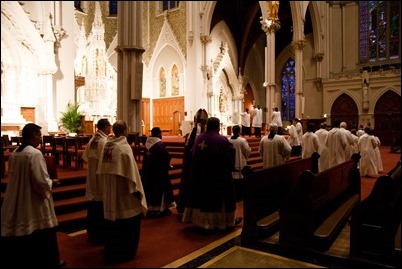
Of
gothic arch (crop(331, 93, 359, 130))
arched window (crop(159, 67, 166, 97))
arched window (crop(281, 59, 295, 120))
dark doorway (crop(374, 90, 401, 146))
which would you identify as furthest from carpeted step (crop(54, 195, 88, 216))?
arched window (crop(281, 59, 295, 120))

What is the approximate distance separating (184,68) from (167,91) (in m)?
1.98

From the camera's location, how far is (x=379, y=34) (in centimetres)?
2077

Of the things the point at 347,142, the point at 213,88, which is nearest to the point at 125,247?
the point at 347,142

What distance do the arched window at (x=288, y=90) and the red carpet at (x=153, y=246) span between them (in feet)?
69.8

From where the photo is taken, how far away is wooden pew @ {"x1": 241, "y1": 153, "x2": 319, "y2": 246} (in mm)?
4398

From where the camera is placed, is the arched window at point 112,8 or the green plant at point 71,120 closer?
the green plant at point 71,120

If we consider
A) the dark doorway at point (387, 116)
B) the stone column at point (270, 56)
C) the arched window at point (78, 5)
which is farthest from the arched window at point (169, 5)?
the dark doorway at point (387, 116)

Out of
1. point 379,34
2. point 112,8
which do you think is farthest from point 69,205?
point 379,34

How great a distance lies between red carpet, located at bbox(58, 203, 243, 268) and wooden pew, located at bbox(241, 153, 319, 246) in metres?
0.51

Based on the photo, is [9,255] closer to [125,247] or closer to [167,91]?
[125,247]

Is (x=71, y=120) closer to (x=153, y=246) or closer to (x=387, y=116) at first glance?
(x=153, y=246)

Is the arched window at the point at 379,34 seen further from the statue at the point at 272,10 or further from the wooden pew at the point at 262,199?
the wooden pew at the point at 262,199

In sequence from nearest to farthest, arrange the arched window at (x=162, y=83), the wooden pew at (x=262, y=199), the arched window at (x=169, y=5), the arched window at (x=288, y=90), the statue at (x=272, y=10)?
the wooden pew at (x=262, y=199) → the statue at (x=272, y=10) → the arched window at (x=169, y=5) → the arched window at (x=162, y=83) → the arched window at (x=288, y=90)

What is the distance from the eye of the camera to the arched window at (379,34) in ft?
66.4
